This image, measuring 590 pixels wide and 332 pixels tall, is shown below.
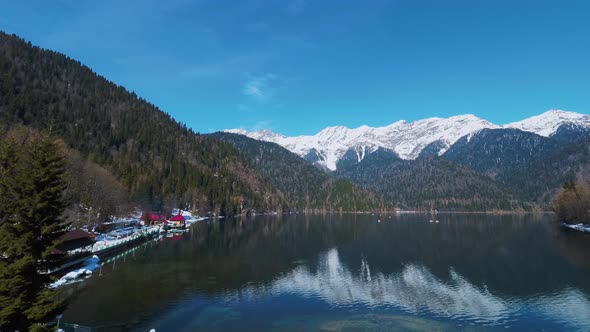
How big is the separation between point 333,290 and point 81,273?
38.7m

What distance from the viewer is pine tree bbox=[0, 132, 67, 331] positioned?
75.6 ft

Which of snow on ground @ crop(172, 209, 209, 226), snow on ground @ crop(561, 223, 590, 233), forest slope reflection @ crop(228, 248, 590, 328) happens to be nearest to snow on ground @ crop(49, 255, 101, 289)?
forest slope reflection @ crop(228, 248, 590, 328)

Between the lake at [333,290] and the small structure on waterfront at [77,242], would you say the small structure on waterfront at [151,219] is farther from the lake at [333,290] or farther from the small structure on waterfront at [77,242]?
the small structure on waterfront at [77,242]

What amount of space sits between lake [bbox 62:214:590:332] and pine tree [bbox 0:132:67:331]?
13531mm

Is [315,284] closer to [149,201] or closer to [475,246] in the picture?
[475,246]

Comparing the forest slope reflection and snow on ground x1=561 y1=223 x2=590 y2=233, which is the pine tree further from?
snow on ground x1=561 y1=223 x2=590 y2=233

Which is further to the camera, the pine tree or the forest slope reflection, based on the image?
the forest slope reflection

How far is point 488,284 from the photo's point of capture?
59.6 m

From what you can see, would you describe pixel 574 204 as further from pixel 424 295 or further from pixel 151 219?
pixel 151 219

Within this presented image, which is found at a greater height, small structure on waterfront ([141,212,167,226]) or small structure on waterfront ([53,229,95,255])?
small structure on waterfront ([141,212,167,226])

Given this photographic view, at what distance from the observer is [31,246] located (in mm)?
24734

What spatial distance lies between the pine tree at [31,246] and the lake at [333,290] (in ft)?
44.4

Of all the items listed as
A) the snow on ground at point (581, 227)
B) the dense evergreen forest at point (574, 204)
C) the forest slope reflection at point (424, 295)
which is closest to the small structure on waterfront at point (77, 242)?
the forest slope reflection at point (424, 295)

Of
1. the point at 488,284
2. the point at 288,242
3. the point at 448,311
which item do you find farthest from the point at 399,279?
the point at 288,242
